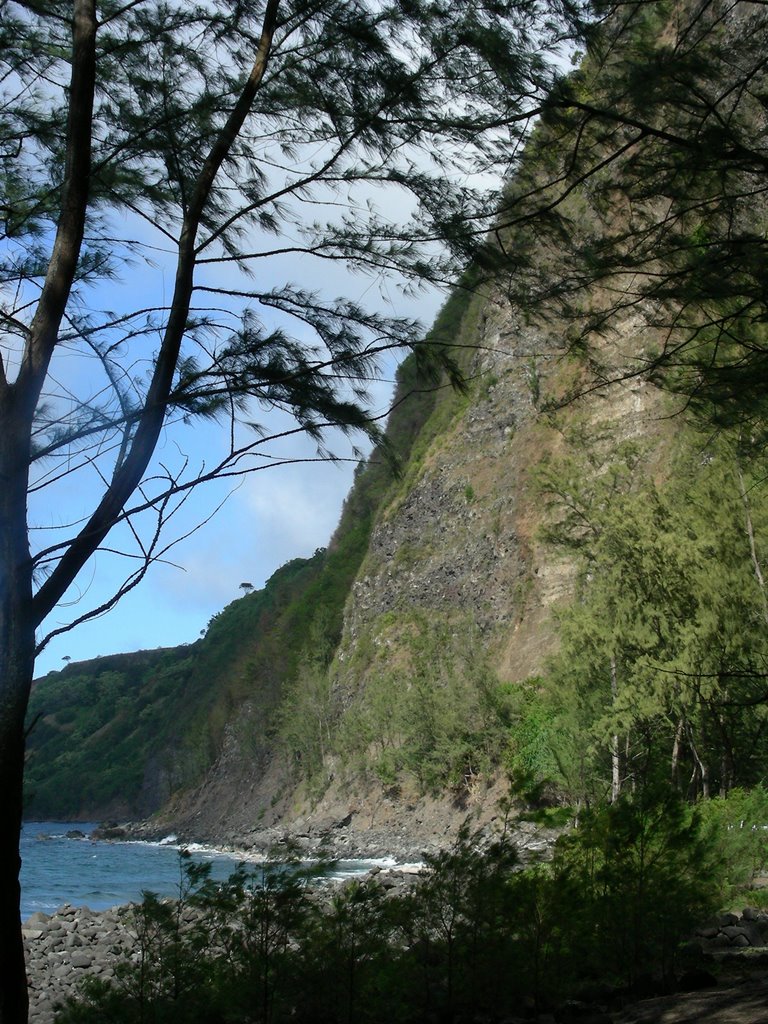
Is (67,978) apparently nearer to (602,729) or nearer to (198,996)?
(198,996)

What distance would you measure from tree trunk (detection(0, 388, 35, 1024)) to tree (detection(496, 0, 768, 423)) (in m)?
2.55

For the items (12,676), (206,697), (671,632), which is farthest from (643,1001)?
(206,697)

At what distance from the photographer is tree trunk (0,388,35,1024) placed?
342 cm

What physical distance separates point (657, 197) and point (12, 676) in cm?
380

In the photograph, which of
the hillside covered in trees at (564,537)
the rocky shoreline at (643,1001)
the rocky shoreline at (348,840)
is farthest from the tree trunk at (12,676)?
the rocky shoreline at (348,840)

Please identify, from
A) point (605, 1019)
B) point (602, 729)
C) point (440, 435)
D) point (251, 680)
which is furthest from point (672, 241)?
point (251, 680)

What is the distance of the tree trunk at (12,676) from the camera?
135 inches

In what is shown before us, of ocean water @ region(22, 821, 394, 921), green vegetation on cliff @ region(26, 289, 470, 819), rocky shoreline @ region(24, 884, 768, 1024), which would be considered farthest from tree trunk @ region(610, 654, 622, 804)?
green vegetation on cliff @ region(26, 289, 470, 819)

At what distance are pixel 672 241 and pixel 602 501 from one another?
17224mm

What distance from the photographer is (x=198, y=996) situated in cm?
459

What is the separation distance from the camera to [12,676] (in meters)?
3.54

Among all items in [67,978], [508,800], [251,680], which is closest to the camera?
[508,800]

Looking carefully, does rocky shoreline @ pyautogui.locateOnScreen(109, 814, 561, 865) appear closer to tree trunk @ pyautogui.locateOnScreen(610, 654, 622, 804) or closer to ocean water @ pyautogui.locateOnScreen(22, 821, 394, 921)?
ocean water @ pyautogui.locateOnScreen(22, 821, 394, 921)

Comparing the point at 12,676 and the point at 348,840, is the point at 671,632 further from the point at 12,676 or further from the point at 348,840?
the point at 348,840
